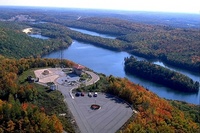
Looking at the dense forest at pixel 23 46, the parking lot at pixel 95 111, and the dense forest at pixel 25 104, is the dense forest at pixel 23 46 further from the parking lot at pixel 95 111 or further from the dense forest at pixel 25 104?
the parking lot at pixel 95 111

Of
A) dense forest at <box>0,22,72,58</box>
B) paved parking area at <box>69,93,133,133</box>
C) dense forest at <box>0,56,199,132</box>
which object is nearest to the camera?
dense forest at <box>0,56,199,132</box>

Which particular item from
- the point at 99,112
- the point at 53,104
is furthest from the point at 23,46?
the point at 99,112

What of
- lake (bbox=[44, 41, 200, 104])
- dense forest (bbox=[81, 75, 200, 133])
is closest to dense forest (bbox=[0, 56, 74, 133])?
dense forest (bbox=[81, 75, 200, 133])

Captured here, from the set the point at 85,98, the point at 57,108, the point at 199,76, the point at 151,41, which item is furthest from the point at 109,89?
the point at 151,41

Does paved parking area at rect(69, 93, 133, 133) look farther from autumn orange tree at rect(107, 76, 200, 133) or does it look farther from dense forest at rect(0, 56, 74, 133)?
dense forest at rect(0, 56, 74, 133)

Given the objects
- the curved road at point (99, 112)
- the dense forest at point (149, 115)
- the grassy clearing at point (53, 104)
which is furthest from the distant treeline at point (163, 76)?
the grassy clearing at point (53, 104)

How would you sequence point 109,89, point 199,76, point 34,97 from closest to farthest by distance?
1. point 34,97
2. point 109,89
3. point 199,76

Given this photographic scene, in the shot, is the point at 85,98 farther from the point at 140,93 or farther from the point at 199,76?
the point at 199,76
